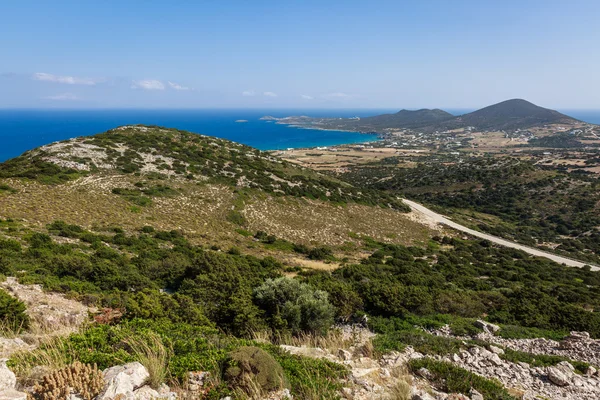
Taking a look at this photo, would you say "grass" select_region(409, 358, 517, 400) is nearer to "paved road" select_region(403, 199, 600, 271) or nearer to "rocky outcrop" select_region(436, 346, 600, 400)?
"rocky outcrop" select_region(436, 346, 600, 400)

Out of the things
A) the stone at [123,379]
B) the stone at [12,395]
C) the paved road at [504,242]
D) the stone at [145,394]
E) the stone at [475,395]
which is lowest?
the paved road at [504,242]

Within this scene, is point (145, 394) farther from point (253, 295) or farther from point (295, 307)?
point (253, 295)

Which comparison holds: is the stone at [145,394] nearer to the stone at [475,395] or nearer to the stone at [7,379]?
the stone at [7,379]

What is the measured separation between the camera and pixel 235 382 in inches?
207

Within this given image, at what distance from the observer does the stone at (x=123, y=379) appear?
4438mm

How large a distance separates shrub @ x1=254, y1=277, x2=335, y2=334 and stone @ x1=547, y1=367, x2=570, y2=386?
582 cm

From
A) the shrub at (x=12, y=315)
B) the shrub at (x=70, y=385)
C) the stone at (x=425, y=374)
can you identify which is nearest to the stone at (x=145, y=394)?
the shrub at (x=70, y=385)

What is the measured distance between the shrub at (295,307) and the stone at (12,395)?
21.3ft

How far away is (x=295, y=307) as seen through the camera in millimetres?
10344

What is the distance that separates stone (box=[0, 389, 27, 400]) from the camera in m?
3.99

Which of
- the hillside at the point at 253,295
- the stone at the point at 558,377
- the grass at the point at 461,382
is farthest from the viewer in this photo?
the stone at the point at 558,377

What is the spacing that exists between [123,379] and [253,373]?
195cm

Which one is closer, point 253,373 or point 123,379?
point 123,379

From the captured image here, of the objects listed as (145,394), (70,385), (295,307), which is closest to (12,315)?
(70,385)
